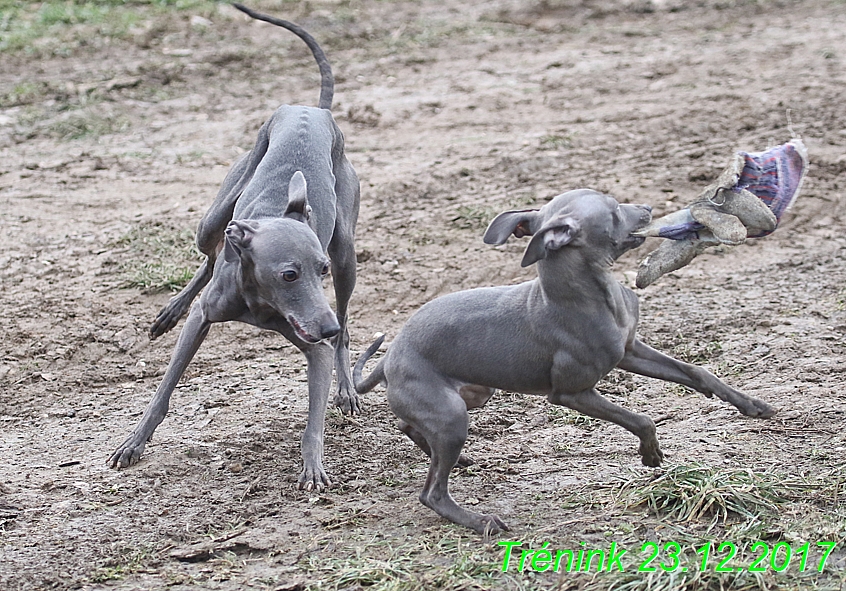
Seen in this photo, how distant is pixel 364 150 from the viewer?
9281 millimetres

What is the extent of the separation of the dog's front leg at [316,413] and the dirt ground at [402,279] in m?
0.15

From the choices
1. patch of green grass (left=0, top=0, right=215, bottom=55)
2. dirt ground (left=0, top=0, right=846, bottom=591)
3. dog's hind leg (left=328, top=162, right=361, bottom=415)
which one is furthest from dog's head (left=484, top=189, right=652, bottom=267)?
patch of green grass (left=0, top=0, right=215, bottom=55)

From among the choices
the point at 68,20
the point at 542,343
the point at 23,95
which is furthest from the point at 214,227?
the point at 68,20

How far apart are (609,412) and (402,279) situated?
10.4 ft

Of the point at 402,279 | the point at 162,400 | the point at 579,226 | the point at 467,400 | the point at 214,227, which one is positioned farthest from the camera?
the point at 402,279

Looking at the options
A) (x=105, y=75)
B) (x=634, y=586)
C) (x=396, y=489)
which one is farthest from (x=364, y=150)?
(x=634, y=586)

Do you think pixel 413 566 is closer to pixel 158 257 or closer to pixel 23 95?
pixel 158 257

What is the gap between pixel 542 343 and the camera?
4113 millimetres

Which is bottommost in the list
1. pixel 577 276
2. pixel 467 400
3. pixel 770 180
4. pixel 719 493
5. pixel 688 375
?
pixel 719 493

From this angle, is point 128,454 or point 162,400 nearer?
point 128,454

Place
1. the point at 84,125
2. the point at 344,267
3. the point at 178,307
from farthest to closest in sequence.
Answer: the point at 84,125 < the point at 178,307 < the point at 344,267

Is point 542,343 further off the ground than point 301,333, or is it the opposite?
point 542,343

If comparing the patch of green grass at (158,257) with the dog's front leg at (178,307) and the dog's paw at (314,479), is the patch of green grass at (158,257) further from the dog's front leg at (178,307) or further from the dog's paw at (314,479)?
the dog's paw at (314,479)

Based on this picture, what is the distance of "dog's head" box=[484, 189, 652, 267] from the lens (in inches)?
156
